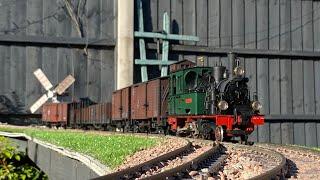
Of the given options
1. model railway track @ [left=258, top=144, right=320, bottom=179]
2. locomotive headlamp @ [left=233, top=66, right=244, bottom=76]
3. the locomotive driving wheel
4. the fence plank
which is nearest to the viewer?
model railway track @ [left=258, top=144, right=320, bottom=179]

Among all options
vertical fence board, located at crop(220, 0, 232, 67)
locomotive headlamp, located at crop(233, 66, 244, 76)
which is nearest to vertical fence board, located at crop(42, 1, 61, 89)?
vertical fence board, located at crop(220, 0, 232, 67)

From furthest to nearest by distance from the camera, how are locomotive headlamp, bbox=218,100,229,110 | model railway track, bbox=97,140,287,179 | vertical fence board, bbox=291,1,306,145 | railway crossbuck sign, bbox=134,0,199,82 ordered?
1. vertical fence board, bbox=291,1,306,145
2. railway crossbuck sign, bbox=134,0,199,82
3. locomotive headlamp, bbox=218,100,229,110
4. model railway track, bbox=97,140,287,179

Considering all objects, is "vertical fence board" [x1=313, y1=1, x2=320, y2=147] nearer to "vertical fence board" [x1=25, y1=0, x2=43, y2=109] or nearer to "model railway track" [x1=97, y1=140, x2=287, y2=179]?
"vertical fence board" [x1=25, y1=0, x2=43, y2=109]

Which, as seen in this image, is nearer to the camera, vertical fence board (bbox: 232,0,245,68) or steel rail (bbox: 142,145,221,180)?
steel rail (bbox: 142,145,221,180)

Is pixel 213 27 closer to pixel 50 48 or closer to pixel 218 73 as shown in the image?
pixel 50 48

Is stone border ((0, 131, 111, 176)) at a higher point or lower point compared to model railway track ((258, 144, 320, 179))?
higher

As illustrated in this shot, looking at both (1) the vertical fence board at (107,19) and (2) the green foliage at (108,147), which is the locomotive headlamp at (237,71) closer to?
(2) the green foliage at (108,147)

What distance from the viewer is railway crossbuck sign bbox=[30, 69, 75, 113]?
2988 cm

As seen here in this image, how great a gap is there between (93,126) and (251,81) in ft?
35.7

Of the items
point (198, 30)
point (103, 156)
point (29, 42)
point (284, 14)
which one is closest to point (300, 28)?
point (284, 14)

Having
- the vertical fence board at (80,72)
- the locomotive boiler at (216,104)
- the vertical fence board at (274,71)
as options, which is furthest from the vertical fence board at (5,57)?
the vertical fence board at (274,71)

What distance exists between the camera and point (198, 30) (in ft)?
107

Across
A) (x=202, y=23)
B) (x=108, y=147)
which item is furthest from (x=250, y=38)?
(x=108, y=147)

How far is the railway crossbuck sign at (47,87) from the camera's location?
29.9m
